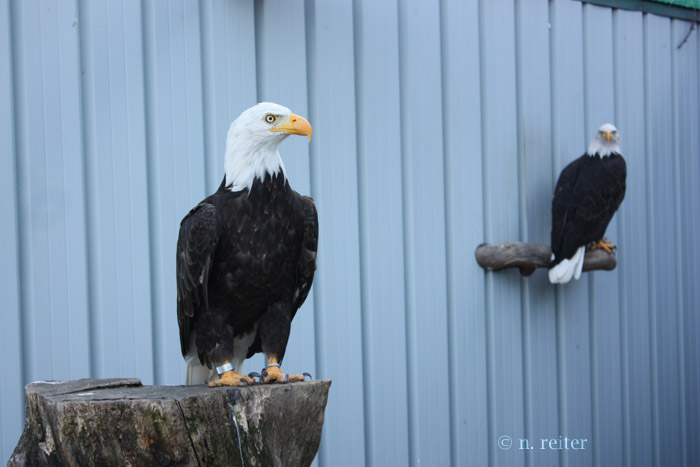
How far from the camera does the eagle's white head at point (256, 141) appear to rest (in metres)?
3.05

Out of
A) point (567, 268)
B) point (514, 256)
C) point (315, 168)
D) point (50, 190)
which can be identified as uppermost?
point (315, 168)

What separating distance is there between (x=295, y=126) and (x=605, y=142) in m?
3.03

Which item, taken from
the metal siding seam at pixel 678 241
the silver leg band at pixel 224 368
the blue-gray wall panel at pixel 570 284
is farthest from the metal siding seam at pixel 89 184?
the metal siding seam at pixel 678 241

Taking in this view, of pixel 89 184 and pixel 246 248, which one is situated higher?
pixel 89 184

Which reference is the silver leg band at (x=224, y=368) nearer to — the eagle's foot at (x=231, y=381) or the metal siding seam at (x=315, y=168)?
the eagle's foot at (x=231, y=381)

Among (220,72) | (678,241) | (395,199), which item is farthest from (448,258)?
(678,241)

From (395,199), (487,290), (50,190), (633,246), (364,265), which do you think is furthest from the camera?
(633,246)

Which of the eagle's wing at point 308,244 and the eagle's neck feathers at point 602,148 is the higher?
the eagle's neck feathers at point 602,148

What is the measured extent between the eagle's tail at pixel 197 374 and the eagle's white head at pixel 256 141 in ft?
2.91

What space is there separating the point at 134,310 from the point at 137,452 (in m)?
1.65

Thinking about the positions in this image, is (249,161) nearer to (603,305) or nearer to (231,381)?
(231,381)

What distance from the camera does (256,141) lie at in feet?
10.2

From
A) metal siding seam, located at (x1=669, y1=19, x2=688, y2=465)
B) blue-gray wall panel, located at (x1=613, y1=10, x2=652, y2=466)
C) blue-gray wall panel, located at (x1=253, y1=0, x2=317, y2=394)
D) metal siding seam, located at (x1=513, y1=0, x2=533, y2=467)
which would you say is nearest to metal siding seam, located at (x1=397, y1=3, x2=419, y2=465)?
blue-gray wall panel, located at (x1=253, y1=0, x2=317, y2=394)

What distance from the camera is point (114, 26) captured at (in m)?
3.79
